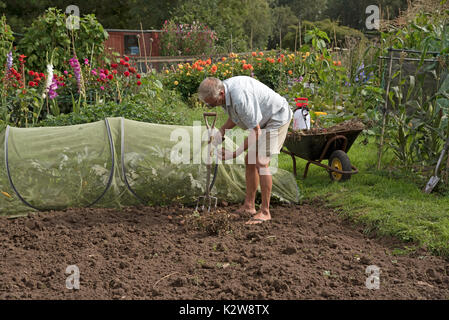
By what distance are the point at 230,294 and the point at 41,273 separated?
4.76 feet

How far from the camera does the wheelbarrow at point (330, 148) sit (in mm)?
5461

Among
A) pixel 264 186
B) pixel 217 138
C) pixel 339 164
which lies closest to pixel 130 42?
pixel 339 164

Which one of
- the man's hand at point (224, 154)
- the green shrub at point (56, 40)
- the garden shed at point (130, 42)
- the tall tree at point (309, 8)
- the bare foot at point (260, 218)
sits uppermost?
the tall tree at point (309, 8)

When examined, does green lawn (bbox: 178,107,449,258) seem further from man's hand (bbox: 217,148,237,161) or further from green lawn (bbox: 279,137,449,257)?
man's hand (bbox: 217,148,237,161)

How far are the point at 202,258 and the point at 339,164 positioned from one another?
236cm

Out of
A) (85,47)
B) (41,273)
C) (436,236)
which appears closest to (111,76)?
(85,47)

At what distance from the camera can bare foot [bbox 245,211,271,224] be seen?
184 inches

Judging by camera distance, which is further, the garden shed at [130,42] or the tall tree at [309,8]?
the tall tree at [309,8]

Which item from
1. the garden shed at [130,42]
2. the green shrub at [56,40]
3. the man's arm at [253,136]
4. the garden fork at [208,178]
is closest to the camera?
the man's arm at [253,136]

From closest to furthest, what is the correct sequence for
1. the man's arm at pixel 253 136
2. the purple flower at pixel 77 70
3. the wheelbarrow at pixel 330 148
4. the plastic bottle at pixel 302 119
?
the man's arm at pixel 253 136
the wheelbarrow at pixel 330 148
the plastic bottle at pixel 302 119
the purple flower at pixel 77 70

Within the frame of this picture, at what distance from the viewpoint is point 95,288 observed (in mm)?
3408

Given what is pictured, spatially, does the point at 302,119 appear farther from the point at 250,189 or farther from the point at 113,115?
the point at 113,115

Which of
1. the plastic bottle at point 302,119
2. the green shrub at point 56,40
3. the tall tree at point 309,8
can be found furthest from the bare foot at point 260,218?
the tall tree at point 309,8

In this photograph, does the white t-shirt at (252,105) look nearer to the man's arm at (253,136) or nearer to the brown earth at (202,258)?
the man's arm at (253,136)
